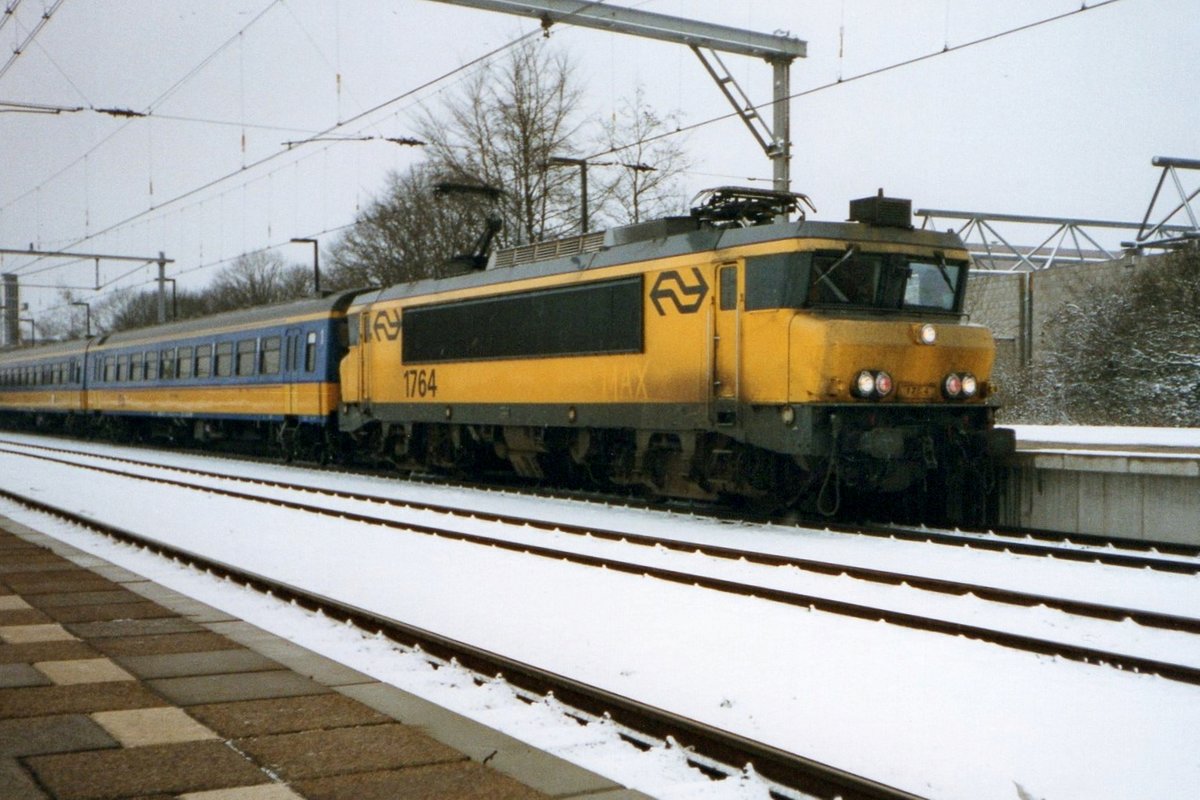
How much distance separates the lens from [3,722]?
16.9 ft

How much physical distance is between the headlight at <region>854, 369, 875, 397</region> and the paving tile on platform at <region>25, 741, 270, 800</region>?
8.66 metres

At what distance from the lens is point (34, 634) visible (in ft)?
23.5

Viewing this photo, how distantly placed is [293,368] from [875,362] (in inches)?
596

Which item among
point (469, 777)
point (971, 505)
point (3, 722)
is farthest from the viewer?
point (971, 505)

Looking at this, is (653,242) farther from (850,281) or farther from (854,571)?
(854,571)

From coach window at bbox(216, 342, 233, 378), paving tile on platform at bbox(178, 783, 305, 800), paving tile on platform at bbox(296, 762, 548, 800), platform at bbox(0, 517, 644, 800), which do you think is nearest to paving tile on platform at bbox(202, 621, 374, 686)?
platform at bbox(0, 517, 644, 800)

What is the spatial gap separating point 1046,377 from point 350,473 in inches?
728

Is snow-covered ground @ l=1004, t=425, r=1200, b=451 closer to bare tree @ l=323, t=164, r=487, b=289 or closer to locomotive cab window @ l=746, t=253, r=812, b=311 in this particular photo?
locomotive cab window @ l=746, t=253, r=812, b=311

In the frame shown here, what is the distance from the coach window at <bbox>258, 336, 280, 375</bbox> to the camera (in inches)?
1006

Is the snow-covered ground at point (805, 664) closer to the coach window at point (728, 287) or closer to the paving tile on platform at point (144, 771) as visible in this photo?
the paving tile on platform at point (144, 771)

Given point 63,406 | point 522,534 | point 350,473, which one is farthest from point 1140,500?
point 63,406

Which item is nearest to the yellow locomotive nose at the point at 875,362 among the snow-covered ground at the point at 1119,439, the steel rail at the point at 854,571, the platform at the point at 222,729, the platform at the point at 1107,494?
the platform at the point at 1107,494

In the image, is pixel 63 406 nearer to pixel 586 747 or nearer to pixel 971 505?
pixel 971 505

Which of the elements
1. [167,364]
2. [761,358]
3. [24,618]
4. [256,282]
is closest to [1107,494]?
[761,358]
